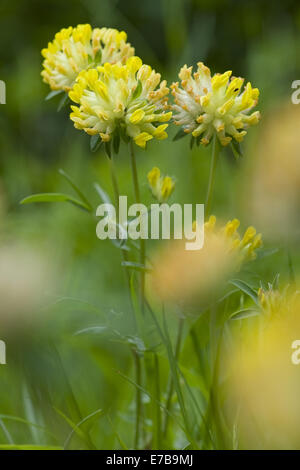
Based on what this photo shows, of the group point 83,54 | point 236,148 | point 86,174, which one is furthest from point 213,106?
point 86,174

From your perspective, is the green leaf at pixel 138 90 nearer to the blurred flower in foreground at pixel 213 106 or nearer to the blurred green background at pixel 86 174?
the blurred flower in foreground at pixel 213 106

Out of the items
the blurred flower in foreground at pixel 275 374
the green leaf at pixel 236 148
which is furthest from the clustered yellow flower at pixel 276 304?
the green leaf at pixel 236 148

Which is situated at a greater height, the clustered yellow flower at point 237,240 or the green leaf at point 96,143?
the green leaf at point 96,143

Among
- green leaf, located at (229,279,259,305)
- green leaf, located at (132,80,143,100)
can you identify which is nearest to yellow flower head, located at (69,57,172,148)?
green leaf, located at (132,80,143,100)

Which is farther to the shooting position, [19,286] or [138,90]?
[19,286]

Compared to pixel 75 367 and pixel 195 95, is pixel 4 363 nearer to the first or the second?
pixel 75 367

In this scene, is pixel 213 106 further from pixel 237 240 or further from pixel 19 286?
pixel 19 286
